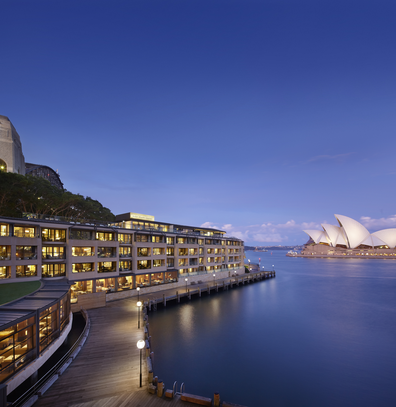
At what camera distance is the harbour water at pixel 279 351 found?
20.1 metres

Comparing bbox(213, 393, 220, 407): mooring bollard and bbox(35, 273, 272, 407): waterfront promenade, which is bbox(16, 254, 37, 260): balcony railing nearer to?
bbox(35, 273, 272, 407): waterfront promenade

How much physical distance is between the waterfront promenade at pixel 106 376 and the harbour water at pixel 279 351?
3906 mm

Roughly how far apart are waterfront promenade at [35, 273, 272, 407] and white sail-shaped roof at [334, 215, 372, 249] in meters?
173

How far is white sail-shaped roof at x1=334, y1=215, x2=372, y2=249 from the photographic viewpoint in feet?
552

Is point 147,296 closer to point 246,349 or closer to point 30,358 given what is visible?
point 246,349

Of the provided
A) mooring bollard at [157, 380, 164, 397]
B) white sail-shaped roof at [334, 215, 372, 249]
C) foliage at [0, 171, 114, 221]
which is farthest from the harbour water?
white sail-shaped roof at [334, 215, 372, 249]

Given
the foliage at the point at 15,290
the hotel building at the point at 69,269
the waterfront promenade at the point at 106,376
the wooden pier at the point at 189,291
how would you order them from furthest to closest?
the wooden pier at the point at 189,291, the foliage at the point at 15,290, the hotel building at the point at 69,269, the waterfront promenade at the point at 106,376

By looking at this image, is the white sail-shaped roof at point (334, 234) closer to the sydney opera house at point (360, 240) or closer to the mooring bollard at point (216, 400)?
the sydney opera house at point (360, 240)

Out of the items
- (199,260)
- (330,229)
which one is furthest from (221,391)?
(330,229)

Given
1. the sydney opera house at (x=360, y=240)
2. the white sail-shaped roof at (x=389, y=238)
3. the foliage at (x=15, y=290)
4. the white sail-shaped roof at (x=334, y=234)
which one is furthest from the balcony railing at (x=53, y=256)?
the white sail-shaped roof at (x=389, y=238)

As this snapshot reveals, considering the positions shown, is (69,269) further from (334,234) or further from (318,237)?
(318,237)

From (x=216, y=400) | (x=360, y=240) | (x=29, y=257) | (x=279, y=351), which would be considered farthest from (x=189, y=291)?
(x=360, y=240)

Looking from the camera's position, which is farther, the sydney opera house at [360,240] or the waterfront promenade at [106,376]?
the sydney opera house at [360,240]

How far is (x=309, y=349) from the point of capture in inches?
1123
